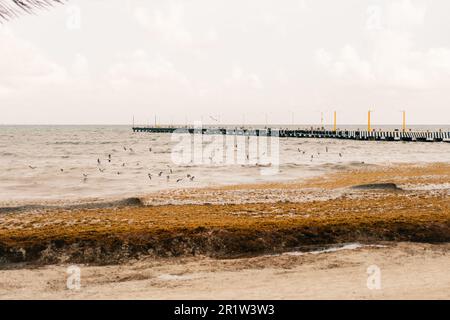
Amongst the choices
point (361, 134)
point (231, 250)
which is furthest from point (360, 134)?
point (231, 250)

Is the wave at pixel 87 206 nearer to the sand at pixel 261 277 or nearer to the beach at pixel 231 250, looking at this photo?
the beach at pixel 231 250

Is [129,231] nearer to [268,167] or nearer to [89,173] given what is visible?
[89,173]

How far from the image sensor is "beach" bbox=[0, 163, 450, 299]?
336 inches

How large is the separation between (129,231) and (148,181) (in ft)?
56.8

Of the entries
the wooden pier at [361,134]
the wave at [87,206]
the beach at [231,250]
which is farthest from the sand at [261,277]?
the wooden pier at [361,134]

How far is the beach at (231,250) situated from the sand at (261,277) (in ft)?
0.07

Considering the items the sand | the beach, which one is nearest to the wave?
the beach

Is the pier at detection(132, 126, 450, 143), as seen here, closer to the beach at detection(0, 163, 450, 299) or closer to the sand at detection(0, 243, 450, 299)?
the beach at detection(0, 163, 450, 299)

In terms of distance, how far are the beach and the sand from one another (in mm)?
20

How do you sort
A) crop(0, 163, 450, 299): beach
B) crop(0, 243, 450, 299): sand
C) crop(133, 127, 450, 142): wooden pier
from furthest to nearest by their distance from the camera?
crop(133, 127, 450, 142): wooden pier → crop(0, 163, 450, 299): beach → crop(0, 243, 450, 299): sand

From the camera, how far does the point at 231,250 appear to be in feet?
38.0

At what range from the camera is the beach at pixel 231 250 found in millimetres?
8523

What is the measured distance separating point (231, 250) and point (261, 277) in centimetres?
239
